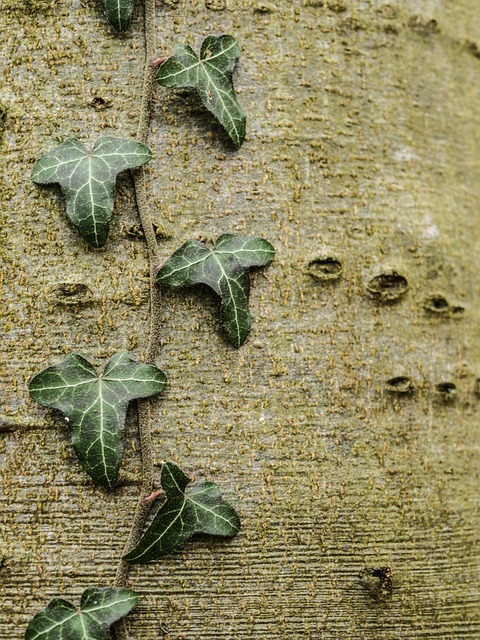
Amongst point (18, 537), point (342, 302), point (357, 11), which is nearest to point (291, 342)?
point (342, 302)

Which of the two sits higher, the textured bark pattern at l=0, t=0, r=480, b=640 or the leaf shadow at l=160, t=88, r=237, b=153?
the leaf shadow at l=160, t=88, r=237, b=153

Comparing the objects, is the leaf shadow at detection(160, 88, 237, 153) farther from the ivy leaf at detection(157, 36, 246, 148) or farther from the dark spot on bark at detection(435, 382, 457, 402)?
the dark spot on bark at detection(435, 382, 457, 402)

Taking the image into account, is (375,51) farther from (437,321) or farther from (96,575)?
(96,575)

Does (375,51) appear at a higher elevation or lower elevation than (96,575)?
higher

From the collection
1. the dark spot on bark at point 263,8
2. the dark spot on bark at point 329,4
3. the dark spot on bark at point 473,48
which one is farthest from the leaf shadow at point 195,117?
the dark spot on bark at point 473,48

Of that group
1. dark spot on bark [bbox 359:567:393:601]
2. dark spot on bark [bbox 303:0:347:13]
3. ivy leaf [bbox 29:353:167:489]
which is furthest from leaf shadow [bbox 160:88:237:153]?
dark spot on bark [bbox 359:567:393:601]

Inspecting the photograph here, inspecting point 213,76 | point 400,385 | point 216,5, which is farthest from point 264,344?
point 216,5
